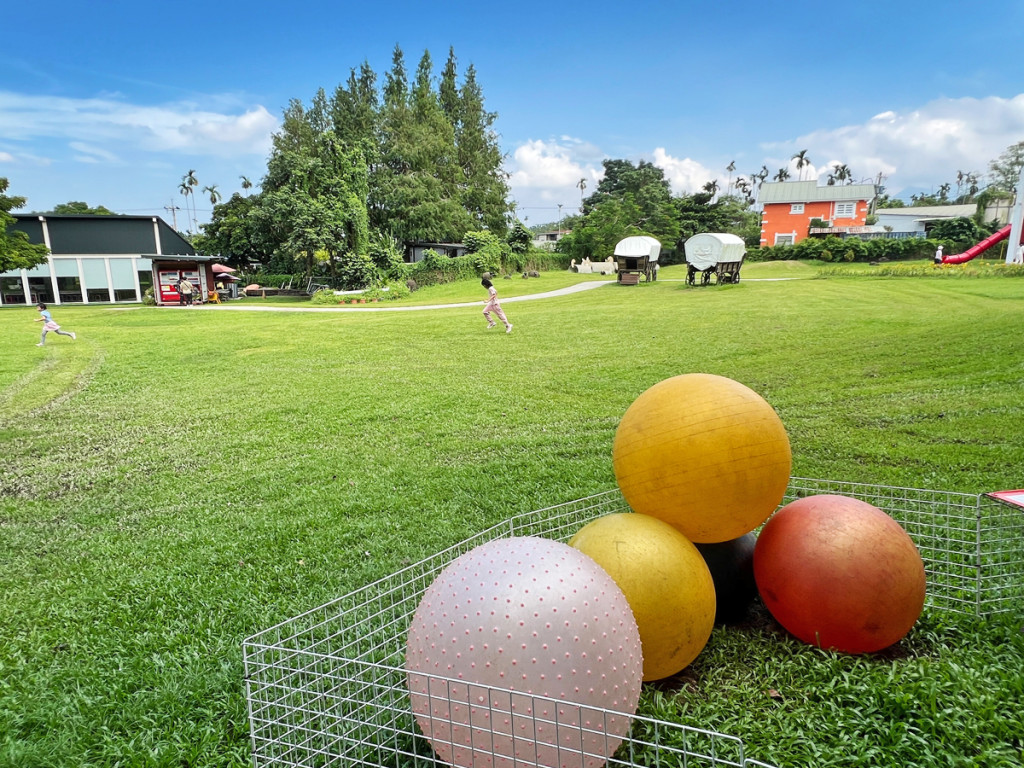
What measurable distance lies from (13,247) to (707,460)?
135ft

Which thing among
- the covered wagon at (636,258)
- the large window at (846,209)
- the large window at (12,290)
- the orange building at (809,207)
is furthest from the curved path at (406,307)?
the large window at (846,209)

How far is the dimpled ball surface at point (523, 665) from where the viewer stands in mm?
2010

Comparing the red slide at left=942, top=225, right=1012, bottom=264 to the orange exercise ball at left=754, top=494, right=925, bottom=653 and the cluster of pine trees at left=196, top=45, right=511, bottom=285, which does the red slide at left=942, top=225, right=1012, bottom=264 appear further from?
the orange exercise ball at left=754, top=494, right=925, bottom=653

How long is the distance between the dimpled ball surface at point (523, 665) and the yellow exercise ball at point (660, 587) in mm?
365

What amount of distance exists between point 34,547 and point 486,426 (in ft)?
14.5

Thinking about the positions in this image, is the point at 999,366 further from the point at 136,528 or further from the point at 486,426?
the point at 136,528

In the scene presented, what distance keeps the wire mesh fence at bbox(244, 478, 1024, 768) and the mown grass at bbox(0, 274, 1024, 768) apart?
0.19m

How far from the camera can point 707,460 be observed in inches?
116

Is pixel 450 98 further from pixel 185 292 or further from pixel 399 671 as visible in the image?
pixel 399 671

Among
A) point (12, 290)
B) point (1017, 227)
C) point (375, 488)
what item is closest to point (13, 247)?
point (12, 290)

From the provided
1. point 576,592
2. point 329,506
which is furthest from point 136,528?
point 576,592

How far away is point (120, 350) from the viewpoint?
1523 cm

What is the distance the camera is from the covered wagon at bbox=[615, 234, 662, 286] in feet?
106

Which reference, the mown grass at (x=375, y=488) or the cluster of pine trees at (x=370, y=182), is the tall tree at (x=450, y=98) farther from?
the mown grass at (x=375, y=488)
